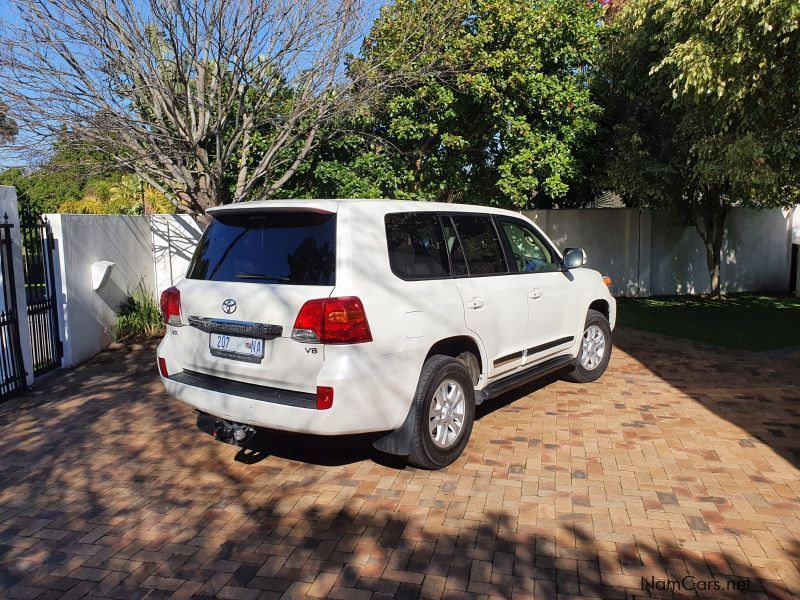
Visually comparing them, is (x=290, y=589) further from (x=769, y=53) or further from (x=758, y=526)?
(x=769, y=53)

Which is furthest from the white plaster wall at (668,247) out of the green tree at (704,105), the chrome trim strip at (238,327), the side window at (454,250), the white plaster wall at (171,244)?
the chrome trim strip at (238,327)

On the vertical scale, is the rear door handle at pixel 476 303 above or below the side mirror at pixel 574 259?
below

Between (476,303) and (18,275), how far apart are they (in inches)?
196

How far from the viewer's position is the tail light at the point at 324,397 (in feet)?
12.8

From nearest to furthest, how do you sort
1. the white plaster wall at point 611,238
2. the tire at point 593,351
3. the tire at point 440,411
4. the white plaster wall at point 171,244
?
1. the tire at point 440,411
2. the tire at point 593,351
3. the white plaster wall at point 171,244
4. the white plaster wall at point 611,238

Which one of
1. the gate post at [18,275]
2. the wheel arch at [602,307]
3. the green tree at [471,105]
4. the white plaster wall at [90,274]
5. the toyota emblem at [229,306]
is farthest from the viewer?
the green tree at [471,105]

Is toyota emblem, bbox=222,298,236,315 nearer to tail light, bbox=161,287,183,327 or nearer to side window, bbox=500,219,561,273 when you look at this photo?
tail light, bbox=161,287,183,327

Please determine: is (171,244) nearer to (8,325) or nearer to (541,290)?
(8,325)

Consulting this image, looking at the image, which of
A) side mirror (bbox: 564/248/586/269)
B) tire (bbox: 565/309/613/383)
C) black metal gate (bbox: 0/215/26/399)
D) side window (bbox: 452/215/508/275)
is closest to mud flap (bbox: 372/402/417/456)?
side window (bbox: 452/215/508/275)

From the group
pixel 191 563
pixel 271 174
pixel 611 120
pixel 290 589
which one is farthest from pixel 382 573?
pixel 611 120

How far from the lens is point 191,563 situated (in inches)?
138

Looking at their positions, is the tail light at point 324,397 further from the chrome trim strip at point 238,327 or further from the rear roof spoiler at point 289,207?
the rear roof spoiler at point 289,207

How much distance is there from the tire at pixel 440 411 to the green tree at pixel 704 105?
5.31 m

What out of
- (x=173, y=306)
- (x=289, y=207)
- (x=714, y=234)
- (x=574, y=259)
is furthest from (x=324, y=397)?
(x=714, y=234)
